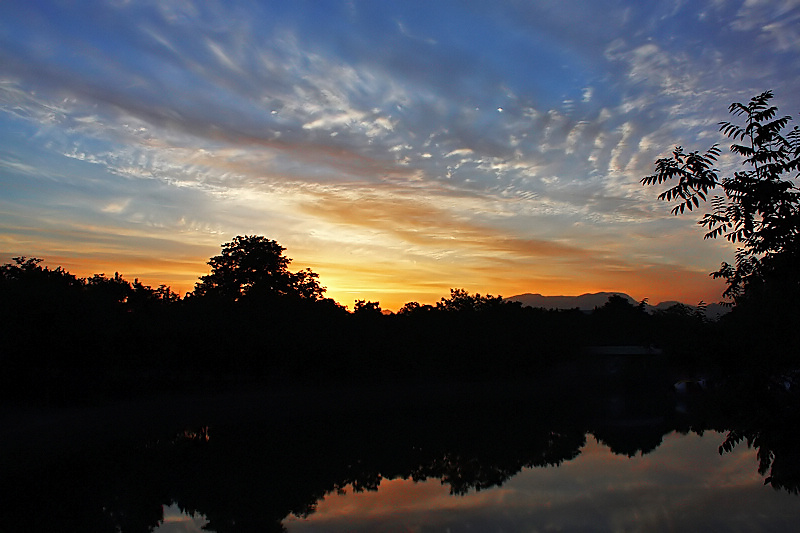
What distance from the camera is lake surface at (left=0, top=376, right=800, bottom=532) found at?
1222 cm

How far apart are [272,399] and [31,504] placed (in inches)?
796

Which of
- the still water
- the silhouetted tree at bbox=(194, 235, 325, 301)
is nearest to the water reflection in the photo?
the still water

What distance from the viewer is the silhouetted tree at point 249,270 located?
57188mm

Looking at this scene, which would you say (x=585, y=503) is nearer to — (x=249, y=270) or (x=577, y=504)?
(x=577, y=504)

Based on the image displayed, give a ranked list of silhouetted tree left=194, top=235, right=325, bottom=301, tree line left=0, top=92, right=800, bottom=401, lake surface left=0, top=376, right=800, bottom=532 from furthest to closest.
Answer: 1. silhouetted tree left=194, top=235, right=325, bottom=301
2. lake surface left=0, top=376, right=800, bottom=532
3. tree line left=0, top=92, right=800, bottom=401

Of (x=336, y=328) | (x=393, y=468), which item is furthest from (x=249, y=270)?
(x=393, y=468)

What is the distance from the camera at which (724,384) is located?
494cm

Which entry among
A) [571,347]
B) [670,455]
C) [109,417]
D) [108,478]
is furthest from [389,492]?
[571,347]

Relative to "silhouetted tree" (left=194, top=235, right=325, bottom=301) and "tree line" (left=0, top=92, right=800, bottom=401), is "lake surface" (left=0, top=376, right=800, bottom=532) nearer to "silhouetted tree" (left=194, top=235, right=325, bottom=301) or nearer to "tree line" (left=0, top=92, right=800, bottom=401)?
"tree line" (left=0, top=92, right=800, bottom=401)

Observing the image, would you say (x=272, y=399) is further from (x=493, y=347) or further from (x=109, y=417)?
(x=493, y=347)

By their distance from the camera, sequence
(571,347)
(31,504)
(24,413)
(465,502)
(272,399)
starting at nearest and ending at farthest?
(31,504) → (465,502) → (24,413) → (272,399) → (571,347)

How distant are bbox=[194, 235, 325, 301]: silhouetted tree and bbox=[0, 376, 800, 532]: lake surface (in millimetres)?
26248

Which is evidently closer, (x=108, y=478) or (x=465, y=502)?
(x=465, y=502)

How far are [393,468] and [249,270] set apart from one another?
4134 cm
